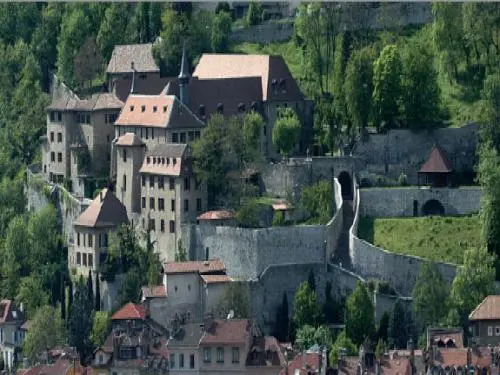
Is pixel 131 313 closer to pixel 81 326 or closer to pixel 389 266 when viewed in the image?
pixel 81 326

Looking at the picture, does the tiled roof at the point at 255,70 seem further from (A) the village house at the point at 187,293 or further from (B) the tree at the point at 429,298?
(B) the tree at the point at 429,298

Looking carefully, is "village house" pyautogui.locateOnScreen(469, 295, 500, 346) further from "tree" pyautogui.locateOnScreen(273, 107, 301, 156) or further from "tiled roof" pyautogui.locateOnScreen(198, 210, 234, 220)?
"tree" pyautogui.locateOnScreen(273, 107, 301, 156)

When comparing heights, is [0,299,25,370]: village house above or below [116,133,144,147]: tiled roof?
below

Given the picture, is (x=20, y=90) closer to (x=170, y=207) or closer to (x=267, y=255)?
(x=170, y=207)

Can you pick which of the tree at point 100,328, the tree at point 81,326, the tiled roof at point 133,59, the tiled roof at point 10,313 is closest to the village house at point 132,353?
the tree at point 100,328

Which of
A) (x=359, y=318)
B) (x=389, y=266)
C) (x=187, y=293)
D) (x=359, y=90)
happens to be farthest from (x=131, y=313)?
(x=359, y=90)

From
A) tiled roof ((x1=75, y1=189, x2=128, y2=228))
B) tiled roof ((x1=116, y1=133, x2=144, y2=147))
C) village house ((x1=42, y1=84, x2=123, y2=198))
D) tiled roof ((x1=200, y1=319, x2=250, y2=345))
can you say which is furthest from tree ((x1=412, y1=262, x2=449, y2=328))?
village house ((x1=42, y1=84, x2=123, y2=198))

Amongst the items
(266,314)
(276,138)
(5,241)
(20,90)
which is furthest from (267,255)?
(20,90)

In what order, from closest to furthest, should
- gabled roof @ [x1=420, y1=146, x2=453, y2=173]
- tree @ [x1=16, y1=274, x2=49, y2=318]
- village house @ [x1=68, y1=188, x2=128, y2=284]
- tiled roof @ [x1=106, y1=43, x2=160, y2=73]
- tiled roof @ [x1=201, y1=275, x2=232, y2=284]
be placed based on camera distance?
tiled roof @ [x1=201, y1=275, x2=232, y2=284]
gabled roof @ [x1=420, y1=146, x2=453, y2=173]
village house @ [x1=68, y1=188, x2=128, y2=284]
tree @ [x1=16, y1=274, x2=49, y2=318]
tiled roof @ [x1=106, y1=43, x2=160, y2=73]
